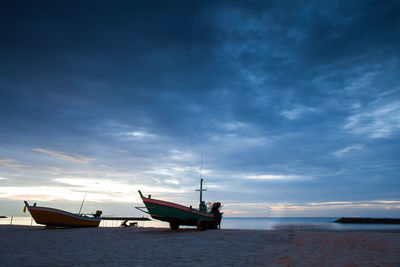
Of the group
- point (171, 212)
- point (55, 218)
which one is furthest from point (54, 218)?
point (171, 212)

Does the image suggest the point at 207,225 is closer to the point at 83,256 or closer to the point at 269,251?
the point at 269,251

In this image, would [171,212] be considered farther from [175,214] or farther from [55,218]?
[55,218]

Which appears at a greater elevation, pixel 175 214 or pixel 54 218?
pixel 175 214

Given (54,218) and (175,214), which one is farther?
(54,218)

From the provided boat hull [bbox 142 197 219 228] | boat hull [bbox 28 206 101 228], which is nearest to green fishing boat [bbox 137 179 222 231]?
boat hull [bbox 142 197 219 228]

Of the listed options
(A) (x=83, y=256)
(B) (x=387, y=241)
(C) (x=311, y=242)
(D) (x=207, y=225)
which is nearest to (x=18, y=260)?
(A) (x=83, y=256)

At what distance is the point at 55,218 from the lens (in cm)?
3200

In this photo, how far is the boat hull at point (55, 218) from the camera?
31.1 metres

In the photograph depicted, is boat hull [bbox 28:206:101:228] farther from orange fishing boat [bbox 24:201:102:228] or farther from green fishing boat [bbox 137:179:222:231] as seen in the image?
green fishing boat [bbox 137:179:222:231]

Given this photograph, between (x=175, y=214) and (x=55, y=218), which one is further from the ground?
(x=175, y=214)

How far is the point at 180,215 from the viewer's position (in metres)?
26.0

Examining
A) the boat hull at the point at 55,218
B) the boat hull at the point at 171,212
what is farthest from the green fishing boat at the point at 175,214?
the boat hull at the point at 55,218

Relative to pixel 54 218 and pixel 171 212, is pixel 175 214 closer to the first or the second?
pixel 171 212

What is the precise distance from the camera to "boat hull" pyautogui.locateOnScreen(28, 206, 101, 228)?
3106cm
